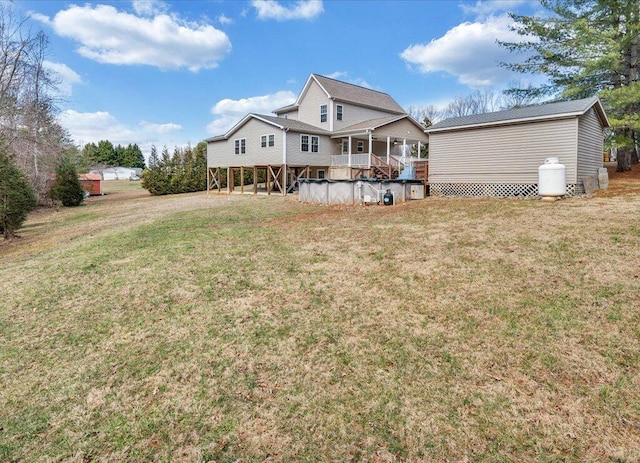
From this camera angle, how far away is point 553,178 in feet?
40.7

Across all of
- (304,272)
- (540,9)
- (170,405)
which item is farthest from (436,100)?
(170,405)

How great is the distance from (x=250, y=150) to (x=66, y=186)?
14.8 m

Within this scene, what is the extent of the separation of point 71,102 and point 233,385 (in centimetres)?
3175

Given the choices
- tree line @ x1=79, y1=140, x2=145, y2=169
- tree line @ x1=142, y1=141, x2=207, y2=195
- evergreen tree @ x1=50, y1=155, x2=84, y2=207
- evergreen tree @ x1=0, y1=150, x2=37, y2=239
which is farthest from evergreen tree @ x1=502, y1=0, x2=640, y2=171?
tree line @ x1=79, y1=140, x2=145, y2=169

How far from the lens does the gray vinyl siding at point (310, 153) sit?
901 inches

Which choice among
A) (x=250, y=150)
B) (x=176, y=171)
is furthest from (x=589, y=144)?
(x=176, y=171)

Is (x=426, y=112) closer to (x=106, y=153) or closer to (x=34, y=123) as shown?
(x=34, y=123)

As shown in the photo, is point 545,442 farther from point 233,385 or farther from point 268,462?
point 233,385

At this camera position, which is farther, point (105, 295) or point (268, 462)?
point (105, 295)

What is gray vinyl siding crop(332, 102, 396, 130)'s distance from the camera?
2609 centimetres

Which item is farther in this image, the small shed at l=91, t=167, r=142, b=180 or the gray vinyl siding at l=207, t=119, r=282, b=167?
the small shed at l=91, t=167, r=142, b=180

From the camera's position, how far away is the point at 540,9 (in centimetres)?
1948

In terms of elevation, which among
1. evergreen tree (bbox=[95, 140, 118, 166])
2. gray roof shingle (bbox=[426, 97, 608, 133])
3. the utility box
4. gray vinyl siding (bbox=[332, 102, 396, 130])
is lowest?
the utility box

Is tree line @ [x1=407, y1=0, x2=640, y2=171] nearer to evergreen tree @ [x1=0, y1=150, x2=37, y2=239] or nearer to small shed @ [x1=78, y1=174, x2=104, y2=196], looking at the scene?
evergreen tree @ [x1=0, y1=150, x2=37, y2=239]
